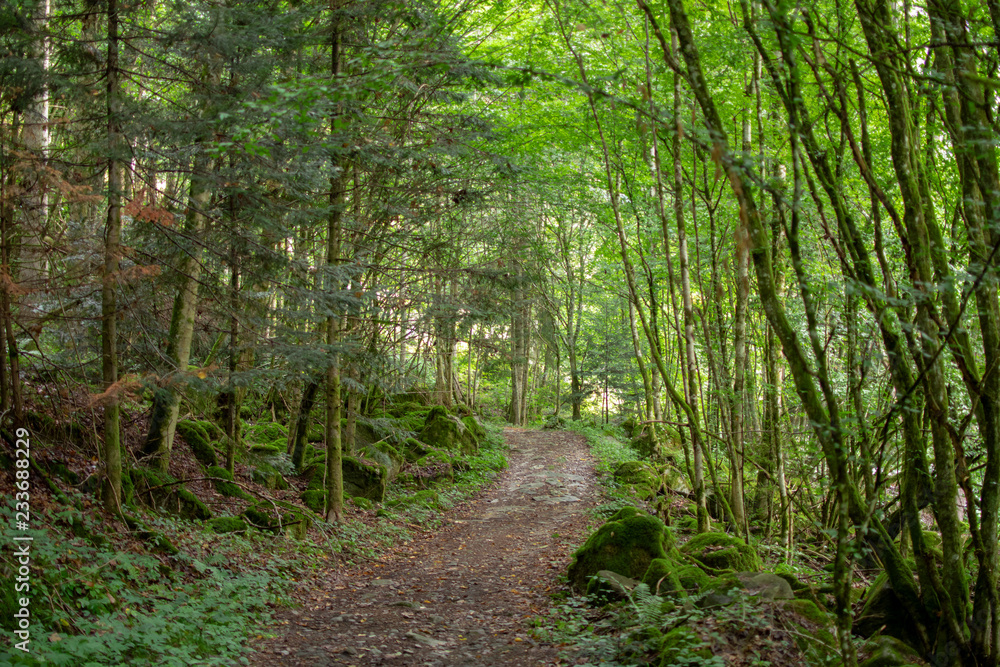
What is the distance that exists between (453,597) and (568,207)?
774 centimetres

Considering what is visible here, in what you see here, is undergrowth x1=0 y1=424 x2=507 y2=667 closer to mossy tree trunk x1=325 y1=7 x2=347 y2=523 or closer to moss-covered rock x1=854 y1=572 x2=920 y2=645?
mossy tree trunk x1=325 y1=7 x2=347 y2=523

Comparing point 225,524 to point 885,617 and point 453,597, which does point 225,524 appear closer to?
point 453,597

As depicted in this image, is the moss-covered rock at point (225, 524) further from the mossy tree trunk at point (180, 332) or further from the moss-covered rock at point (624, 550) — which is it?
the moss-covered rock at point (624, 550)

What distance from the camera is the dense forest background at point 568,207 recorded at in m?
3.35

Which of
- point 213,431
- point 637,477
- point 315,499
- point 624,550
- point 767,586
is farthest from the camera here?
point 637,477

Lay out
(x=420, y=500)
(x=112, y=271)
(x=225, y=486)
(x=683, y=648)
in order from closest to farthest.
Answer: (x=683, y=648), (x=112, y=271), (x=225, y=486), (x=420, y=500)

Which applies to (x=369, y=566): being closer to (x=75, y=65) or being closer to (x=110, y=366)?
(x=110, y=366)

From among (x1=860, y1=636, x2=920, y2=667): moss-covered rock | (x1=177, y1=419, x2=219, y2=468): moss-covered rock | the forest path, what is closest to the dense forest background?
(x1=860, y1=636, x2=920, y2=667): moss-covered rock

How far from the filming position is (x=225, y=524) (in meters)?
6.95

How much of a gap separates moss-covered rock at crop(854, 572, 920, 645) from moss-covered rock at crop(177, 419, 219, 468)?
804cm

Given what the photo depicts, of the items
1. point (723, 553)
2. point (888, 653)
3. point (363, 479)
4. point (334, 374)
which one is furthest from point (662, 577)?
point (363, 479)

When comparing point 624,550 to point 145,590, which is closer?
point 145,590

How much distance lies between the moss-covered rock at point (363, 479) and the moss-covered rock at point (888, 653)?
7.48m

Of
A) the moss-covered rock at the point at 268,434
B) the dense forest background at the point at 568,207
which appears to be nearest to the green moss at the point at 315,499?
the dense forest background at the point at 568,207
